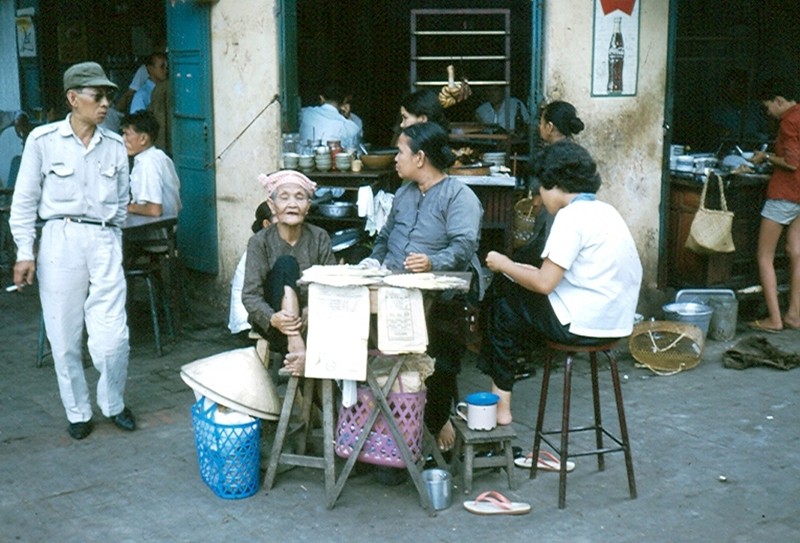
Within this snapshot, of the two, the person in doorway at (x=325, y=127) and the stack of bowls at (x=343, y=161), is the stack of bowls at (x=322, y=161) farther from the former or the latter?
the person in doorway at (x=325, y=127)

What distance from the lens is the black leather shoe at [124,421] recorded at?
5582 millimetres

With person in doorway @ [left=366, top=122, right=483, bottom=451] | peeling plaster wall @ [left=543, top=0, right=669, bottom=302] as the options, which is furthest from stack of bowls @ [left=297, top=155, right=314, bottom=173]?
person in doorway @ [left=366, top=122, right=483, bottom=451]

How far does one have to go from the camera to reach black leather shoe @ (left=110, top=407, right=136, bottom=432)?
220 inches

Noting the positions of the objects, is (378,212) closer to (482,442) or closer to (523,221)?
(523,221)

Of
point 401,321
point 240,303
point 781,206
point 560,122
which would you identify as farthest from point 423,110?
point 781,206

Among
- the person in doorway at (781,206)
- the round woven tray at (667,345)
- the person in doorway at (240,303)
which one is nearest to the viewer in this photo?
the person in doorway at (240,303)

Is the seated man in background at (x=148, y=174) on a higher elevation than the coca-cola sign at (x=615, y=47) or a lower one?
lower

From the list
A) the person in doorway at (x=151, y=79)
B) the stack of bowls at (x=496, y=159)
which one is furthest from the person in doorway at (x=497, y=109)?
the person in doorway at (x=151, y=79)

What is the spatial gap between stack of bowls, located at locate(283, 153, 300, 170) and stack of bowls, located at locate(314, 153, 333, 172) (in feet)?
0.47

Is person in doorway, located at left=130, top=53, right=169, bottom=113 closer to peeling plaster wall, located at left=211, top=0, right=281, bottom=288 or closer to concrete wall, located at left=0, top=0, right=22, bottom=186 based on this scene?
peeling plaster wall, located at left=211, top=0, right=281, bottom=288

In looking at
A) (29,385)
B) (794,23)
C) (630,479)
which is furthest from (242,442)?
(794,23)

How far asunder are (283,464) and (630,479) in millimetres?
1711

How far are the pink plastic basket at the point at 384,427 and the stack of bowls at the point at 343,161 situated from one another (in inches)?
125

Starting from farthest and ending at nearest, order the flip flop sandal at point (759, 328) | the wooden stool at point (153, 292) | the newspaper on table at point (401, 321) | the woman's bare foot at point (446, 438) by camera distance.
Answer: the flip flop sandal at point (759, 328) < the wooden stool at point (153, 292) < the woman's bare foot at point (446, 438) < the newspaper on table at point (401, 321)
